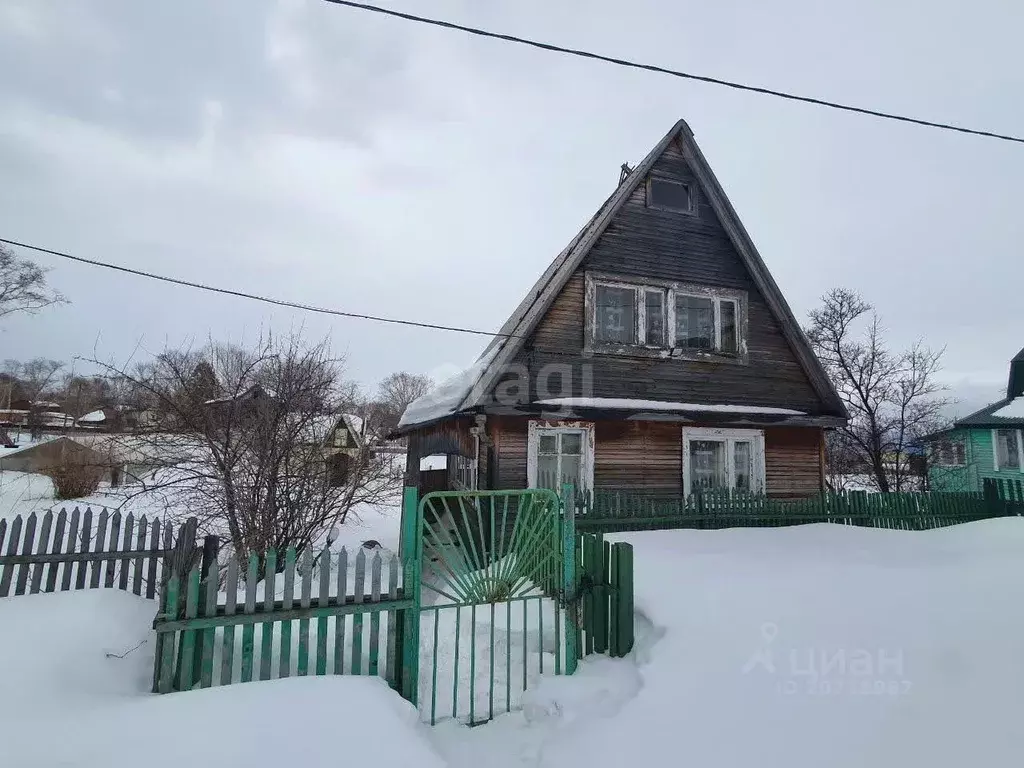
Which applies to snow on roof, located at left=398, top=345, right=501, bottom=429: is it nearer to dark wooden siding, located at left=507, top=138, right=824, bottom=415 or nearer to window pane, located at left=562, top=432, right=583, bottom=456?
dark wooden siding, located at left=507, top=138, right=824, bottom=415

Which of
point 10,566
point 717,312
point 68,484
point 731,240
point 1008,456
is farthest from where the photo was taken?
point 1008,456

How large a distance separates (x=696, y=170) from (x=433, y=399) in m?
8.76

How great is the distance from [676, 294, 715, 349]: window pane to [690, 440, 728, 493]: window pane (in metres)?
2.30

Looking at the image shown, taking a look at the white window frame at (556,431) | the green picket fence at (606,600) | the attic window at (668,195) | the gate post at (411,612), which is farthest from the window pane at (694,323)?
the gate post at (411,612)

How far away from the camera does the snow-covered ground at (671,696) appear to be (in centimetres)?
301

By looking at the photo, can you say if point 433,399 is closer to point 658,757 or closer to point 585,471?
point 585,471

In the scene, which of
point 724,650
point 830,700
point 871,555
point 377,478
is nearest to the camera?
point 830,700

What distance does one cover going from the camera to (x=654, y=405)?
10.7m

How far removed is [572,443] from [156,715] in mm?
8338

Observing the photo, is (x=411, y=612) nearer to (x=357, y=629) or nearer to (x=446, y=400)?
(x=357, y=629)

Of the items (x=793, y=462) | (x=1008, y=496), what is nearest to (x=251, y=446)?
(x=793, y=462)

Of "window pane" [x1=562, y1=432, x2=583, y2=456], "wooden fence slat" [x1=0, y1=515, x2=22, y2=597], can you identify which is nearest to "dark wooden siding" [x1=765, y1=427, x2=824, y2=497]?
"window pane" [x1=562, y1=432, x2=583, y2=456]

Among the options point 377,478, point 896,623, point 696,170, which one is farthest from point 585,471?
point 696,170

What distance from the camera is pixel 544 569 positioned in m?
5.39
